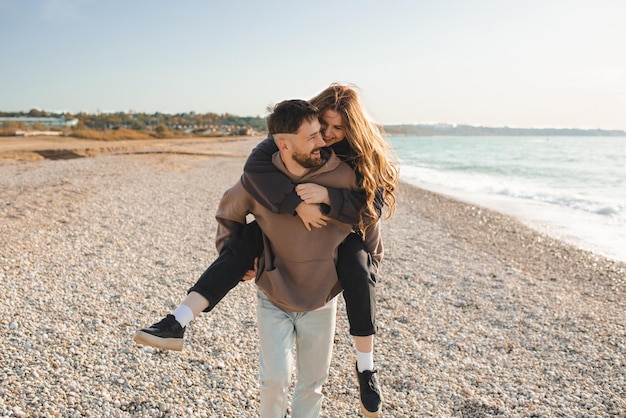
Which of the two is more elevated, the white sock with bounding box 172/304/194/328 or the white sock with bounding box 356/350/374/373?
the white sock with bounding box 172/304/194/328

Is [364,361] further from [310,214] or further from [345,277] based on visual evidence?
[310,214]

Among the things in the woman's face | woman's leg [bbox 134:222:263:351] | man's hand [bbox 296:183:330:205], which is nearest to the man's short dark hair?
the woman's face

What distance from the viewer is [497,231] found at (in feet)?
36.2

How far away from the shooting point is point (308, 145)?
2.17 metres

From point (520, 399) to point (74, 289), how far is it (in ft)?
14.6

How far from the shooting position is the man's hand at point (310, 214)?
2207 mm

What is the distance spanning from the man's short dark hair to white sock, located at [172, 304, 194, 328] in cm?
87

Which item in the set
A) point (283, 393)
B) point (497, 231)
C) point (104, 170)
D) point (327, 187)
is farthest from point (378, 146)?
point (104, 170)

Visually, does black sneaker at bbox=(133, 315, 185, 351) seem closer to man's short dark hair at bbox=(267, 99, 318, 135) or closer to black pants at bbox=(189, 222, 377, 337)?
black pants at bbox=(189, 222, 377, 337)

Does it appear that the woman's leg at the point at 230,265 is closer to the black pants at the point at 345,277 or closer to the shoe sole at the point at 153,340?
the black pants at the point at 345,277

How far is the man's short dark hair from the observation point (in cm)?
212

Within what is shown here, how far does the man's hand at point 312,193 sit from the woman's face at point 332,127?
0.78 feet

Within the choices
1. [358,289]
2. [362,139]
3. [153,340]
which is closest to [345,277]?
[358,289]

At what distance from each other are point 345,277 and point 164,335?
2.67 ft
